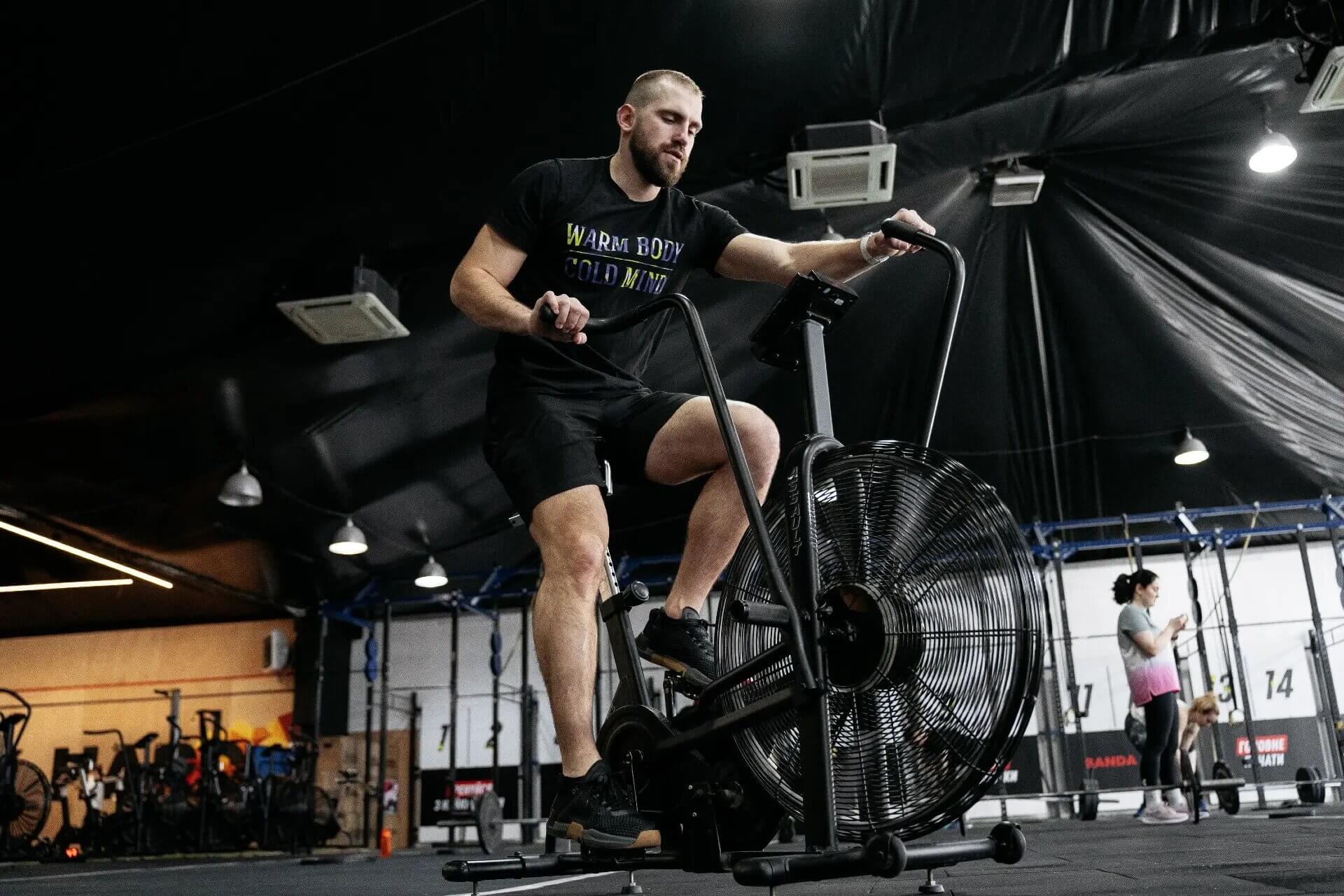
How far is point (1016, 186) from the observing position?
16.1ft

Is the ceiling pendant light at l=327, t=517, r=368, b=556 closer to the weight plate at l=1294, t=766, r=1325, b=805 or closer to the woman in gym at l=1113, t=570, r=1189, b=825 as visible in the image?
the woman in gym at l=1113, t=570, r=1189, b=825

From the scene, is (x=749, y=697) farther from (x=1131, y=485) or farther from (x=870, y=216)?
(x=1131, y=485)

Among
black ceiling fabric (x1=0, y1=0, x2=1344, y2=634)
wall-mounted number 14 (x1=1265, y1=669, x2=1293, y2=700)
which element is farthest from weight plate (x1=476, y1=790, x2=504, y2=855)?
wall-mounted number 14 (x1=1265, y1=669, x2=1293, y2=700)

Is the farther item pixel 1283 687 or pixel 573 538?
pixel 1283 687

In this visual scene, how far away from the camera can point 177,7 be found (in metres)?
3.05

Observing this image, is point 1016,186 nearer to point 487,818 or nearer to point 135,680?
point 487,818

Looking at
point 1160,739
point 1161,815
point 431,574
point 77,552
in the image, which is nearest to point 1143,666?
point 1160,739

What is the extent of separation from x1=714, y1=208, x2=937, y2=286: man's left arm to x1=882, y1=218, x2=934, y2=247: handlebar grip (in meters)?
0.01

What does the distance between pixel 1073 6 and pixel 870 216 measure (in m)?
1.63

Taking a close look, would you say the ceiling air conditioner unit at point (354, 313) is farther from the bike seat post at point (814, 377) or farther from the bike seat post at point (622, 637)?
the bike seat post at point (814, 377)

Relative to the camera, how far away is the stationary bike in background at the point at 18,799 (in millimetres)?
6824

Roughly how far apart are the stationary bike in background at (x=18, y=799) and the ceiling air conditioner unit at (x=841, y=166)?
567 centimetres

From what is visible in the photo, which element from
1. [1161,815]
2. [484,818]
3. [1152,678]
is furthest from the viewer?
[484,818]

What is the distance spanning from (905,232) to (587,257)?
579 millimetres
